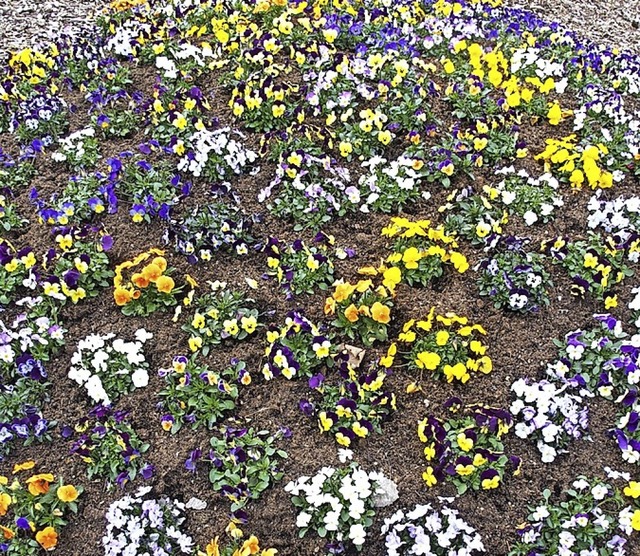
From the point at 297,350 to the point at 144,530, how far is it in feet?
3.36

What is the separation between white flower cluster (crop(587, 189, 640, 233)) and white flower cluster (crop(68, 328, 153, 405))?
2.45 m

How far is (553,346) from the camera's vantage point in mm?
3717

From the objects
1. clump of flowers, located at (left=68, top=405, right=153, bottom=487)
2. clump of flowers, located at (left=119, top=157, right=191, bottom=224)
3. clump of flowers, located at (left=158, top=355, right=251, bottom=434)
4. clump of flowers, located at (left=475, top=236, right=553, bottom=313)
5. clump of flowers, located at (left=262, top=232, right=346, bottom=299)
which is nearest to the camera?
clump of flowers, located at (left=68, top=405, right=153, bottom=487)

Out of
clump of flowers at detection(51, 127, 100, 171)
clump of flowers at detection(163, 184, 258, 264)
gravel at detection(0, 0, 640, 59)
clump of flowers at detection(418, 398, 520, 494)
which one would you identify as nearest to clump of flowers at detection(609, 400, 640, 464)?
clump of flowers at detection(418, 398, 520, 494)

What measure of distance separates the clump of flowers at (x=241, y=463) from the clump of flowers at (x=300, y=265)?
2.67 ft

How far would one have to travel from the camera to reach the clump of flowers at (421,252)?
3.90 m

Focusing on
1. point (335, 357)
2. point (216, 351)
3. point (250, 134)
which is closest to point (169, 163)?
point (250, 134)

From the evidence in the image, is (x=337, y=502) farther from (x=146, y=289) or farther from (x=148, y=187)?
(x=148, y=187)

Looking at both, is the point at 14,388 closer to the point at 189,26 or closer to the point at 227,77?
the point at 227,77

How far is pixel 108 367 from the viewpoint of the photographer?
366 cm

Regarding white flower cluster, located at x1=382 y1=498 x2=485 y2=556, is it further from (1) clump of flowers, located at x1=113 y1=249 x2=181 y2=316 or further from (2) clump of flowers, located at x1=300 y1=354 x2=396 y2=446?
(1) clump of flowers, located at x1=113 y1=249 x2=181 y2=316

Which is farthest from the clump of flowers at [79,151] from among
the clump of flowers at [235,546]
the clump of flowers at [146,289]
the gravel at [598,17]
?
the gravel at [598,17]

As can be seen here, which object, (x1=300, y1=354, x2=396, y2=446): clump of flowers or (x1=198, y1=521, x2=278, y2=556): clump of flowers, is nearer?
(x1=198, y1=521, x2=278, y2=556): clump of flowers

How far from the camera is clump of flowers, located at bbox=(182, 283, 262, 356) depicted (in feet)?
12.2
